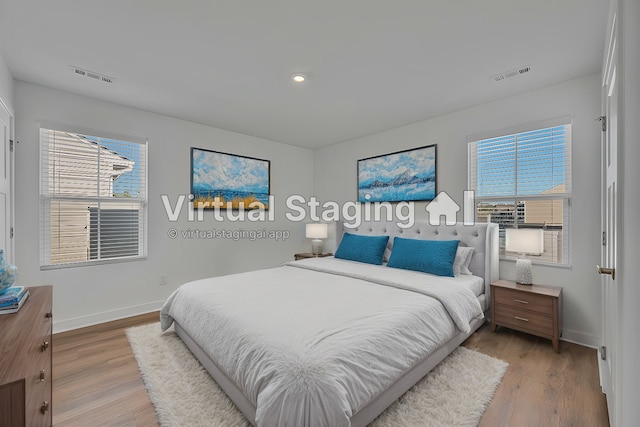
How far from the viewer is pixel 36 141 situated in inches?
110

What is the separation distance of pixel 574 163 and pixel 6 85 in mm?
5042

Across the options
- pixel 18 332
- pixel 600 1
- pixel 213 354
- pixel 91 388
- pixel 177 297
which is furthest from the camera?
pixel 177 297

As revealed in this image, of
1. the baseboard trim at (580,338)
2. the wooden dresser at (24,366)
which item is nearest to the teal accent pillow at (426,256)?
the baseboard trim at (580,338)

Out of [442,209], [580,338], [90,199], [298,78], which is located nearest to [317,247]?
[442,209]

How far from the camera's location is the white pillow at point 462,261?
118 inches

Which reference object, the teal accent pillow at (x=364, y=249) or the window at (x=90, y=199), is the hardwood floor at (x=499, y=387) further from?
the teal accent pillow at (x=364, y=249)

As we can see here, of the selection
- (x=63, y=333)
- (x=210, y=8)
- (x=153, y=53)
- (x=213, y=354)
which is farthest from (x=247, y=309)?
(x=63, y=333)

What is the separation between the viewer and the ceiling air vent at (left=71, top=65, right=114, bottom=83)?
8.15ft

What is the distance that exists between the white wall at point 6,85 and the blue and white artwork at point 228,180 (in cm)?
168

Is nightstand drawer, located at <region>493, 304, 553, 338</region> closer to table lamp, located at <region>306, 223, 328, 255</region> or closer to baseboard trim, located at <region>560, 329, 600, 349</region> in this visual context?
baseboard trim, located at <region>560, 329, 600, 349</region>

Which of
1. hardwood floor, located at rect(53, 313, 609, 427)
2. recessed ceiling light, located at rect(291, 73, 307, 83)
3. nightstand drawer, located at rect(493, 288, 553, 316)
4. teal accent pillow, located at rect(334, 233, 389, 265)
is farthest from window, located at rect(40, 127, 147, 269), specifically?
nightstand drawer, located at rect(493, 288, 553, 316)

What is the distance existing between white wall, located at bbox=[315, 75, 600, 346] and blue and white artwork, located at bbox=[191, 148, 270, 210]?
264cm

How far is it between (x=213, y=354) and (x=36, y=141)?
2807 mm

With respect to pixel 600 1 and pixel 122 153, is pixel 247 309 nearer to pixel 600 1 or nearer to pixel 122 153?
pixel 122 153
